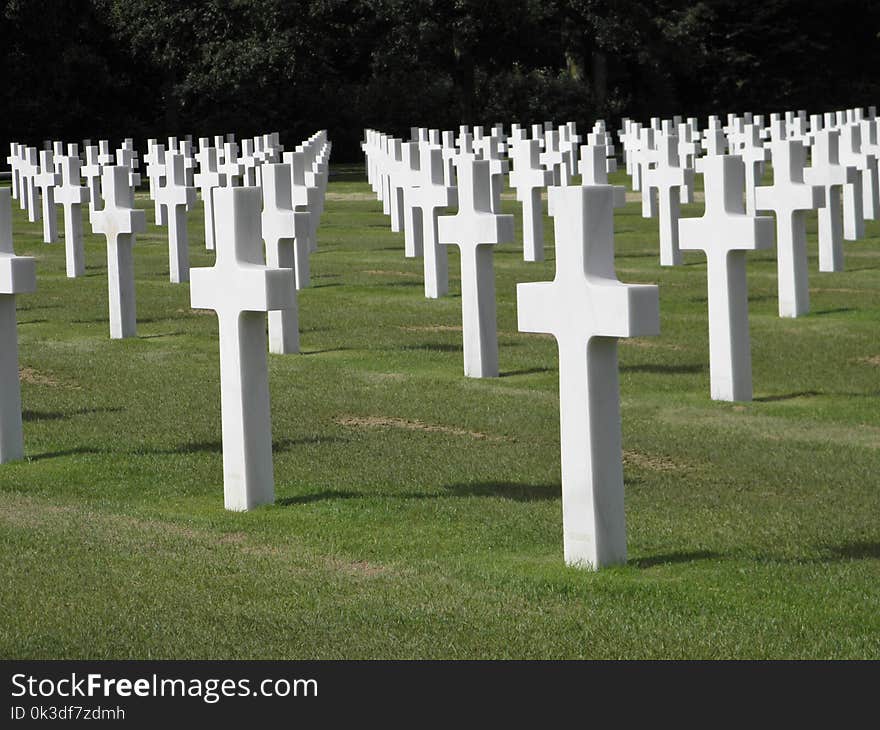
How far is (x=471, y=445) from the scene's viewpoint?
32.5 feet

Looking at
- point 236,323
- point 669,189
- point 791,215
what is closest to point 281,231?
point 791,215

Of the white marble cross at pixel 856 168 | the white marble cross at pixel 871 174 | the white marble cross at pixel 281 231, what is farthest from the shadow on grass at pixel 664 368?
the white marble cross at pixel 871 174

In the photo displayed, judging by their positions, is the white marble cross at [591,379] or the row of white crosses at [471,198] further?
the row of white crosses at [471,198]

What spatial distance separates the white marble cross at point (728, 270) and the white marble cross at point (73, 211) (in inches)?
398

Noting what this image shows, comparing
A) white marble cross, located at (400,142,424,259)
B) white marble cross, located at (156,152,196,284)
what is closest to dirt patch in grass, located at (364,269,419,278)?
white marble cross, located at (400,142,424,259)

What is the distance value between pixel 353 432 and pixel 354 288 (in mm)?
8349

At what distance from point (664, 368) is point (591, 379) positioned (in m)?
5.99

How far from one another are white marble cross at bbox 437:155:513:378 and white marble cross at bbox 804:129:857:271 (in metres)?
5.45

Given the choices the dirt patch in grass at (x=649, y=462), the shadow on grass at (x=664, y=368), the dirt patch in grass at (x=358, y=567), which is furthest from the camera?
the shadow on grass at (x=664, y=368)

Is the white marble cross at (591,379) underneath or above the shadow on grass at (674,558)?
above

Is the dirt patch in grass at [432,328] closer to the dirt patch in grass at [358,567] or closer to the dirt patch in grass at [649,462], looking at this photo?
the dirt patch in grass at [649,462]

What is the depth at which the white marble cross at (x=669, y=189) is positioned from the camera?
1917cm

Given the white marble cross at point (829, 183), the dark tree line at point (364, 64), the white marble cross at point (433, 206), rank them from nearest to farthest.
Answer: the white marble cross at point (433, 206)
the white marble cross at point (829, 183)
the dark tree line at point (364, 64)

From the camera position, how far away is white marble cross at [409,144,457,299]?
16.6m
